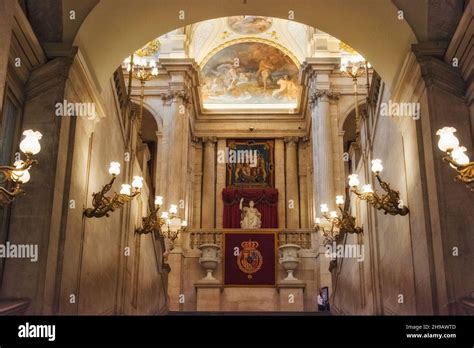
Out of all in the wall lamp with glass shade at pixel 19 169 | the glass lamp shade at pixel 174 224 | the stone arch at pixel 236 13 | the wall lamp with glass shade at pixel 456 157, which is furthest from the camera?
the glass lamp shade at pixel 174 224

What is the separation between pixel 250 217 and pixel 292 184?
2.75 meters

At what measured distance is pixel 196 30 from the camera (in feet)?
94.9

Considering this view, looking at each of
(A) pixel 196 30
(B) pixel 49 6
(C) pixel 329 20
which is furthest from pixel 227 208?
(B) pixel 49 6

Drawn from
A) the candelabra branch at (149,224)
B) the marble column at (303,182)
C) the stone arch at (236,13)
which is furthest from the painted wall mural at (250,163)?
the stone arch at (236,13)

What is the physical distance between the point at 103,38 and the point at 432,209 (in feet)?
19.3

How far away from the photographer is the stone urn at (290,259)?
24109 mm

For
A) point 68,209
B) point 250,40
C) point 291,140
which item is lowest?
point 68,209

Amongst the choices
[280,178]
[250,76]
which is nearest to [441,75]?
[280,178]

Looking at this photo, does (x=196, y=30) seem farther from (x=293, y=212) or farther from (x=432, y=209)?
(x=432, y=209)

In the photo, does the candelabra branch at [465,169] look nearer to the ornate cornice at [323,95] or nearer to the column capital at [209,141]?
the ornate cornice at [323,95]

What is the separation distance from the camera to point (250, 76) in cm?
2986

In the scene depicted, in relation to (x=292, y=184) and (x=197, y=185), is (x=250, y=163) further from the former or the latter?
(x=197, y=185)

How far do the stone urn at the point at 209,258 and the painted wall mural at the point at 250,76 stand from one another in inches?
325
